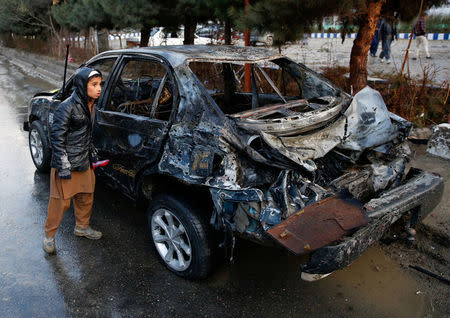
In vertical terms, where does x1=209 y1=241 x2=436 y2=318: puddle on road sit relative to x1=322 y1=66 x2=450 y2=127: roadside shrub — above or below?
below

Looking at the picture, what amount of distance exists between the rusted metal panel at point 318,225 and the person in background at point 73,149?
Result: 1817mm

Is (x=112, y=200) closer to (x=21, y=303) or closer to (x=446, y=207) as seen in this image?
(x=21, y=303)

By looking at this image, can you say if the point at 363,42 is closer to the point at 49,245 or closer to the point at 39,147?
the point at 39,147

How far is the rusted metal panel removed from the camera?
7.55ft

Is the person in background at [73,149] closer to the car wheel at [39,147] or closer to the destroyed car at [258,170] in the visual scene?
the destroyed car at [258,170]

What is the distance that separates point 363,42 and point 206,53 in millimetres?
3827

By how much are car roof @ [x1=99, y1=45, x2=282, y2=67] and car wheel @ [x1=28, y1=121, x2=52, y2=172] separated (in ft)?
5.57

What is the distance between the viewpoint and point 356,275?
124 inches

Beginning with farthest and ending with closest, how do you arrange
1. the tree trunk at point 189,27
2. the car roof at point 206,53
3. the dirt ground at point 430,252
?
1. the tree trunk at point 189,27
2. the car roof at point 206,53
3. the dirt ground at point 430,252

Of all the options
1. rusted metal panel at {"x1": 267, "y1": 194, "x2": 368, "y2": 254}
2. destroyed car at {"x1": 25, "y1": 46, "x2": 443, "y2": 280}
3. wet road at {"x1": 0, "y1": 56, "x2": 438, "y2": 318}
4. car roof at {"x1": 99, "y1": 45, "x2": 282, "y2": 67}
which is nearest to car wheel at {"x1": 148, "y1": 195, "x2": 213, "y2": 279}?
destroyed car at {"x1": 25, "y1": 46, "x2": 443, "y2": 280}

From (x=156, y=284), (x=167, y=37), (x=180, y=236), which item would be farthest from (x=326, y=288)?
(x=167, y=37)

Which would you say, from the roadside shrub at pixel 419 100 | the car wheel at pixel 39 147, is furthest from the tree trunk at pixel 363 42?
the car wheel at pixel 39 147

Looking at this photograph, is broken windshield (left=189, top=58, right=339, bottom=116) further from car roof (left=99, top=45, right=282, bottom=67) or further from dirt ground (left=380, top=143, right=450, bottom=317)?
dirt ground (left=380, top=143, right=450, bottom=317)

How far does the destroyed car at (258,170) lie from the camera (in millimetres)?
2457
